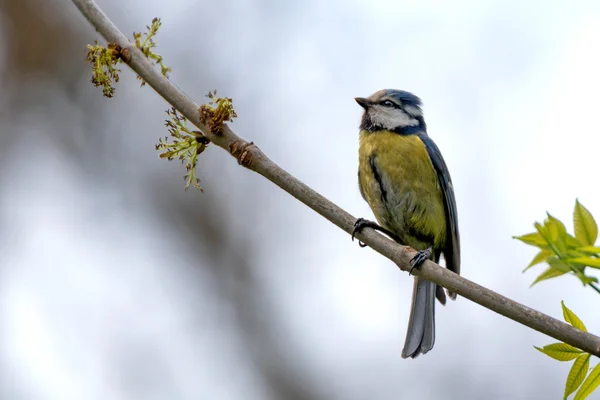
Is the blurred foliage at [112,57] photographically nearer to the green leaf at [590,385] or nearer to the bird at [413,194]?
the green leaf at [590,385]

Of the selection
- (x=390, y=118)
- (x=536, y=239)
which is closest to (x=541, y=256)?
(x=536, y=239)

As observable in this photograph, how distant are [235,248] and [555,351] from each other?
4939 millimetres

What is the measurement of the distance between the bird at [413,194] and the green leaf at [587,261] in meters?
2.46

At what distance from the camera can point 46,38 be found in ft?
20.6

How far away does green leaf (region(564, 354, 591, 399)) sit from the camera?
167cm

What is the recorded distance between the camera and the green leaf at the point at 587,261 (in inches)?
58.2

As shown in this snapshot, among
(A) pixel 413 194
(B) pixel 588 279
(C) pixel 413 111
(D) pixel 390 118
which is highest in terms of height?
(C) pixel 413 111

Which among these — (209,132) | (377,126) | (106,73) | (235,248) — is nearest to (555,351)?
(209,132)

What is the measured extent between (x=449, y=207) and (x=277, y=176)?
2.33 metres

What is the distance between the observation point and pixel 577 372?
1.70m

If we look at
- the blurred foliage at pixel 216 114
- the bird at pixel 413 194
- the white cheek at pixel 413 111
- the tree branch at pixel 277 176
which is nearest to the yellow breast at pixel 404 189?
the bird at pixel 413 194

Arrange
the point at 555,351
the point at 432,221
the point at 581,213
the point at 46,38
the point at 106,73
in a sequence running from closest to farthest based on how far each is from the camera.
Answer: the point at 581,213
the point at 555,351
the point at 106,73
the point at 432,221
the point at 46,38

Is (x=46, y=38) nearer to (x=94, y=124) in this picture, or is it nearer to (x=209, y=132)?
(x=94, y=124)

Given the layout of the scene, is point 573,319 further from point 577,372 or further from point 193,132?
point 193,132
